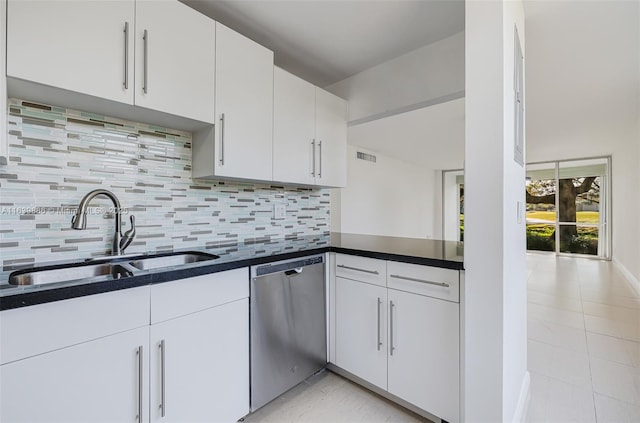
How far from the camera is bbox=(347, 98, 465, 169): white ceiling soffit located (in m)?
3.75

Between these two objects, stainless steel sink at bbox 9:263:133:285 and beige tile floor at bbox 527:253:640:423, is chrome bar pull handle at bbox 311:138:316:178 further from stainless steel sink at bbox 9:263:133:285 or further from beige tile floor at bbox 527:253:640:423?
beige tile floor at bbox 527:253:640:423

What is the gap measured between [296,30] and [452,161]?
652 centimetres

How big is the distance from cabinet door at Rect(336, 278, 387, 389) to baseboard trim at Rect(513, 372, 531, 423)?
694mm

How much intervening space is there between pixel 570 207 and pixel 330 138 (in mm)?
8020

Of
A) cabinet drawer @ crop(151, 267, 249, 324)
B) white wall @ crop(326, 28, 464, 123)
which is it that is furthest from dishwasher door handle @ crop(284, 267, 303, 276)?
white wall @ crop(326, 28, 464, 123)

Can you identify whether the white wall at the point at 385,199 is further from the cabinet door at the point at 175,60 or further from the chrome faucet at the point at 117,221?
the chrome faucet at the point at 117,221

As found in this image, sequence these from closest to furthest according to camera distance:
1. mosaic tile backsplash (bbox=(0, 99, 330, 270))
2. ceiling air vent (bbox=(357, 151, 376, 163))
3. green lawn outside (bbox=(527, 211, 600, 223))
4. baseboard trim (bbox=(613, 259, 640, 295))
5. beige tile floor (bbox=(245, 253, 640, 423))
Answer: mosaic tile backsplash (bbox=(0, 99, 330, 270)), beige tile floor (bbox=(245, 253, 640, 423)), baseboard trim (bbox=(613, 259, 640, 295)), ceiling air vent (bbox=(357, 151, 376, 163)), green lawn outside (bbox=(527, 211, 600, 223))

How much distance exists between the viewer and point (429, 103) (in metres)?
2.24

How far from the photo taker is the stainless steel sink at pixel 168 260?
1.63 meters

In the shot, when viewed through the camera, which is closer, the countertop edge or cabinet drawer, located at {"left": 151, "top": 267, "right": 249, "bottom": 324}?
the countertop edge

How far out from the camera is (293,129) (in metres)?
2.18

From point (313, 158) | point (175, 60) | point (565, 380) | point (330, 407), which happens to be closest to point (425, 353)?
point (330, 407)

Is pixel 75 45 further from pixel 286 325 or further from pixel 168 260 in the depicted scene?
pixel 286 325

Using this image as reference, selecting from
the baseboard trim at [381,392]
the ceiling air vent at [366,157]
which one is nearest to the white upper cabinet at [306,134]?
the baseboard trim at [381,392]
